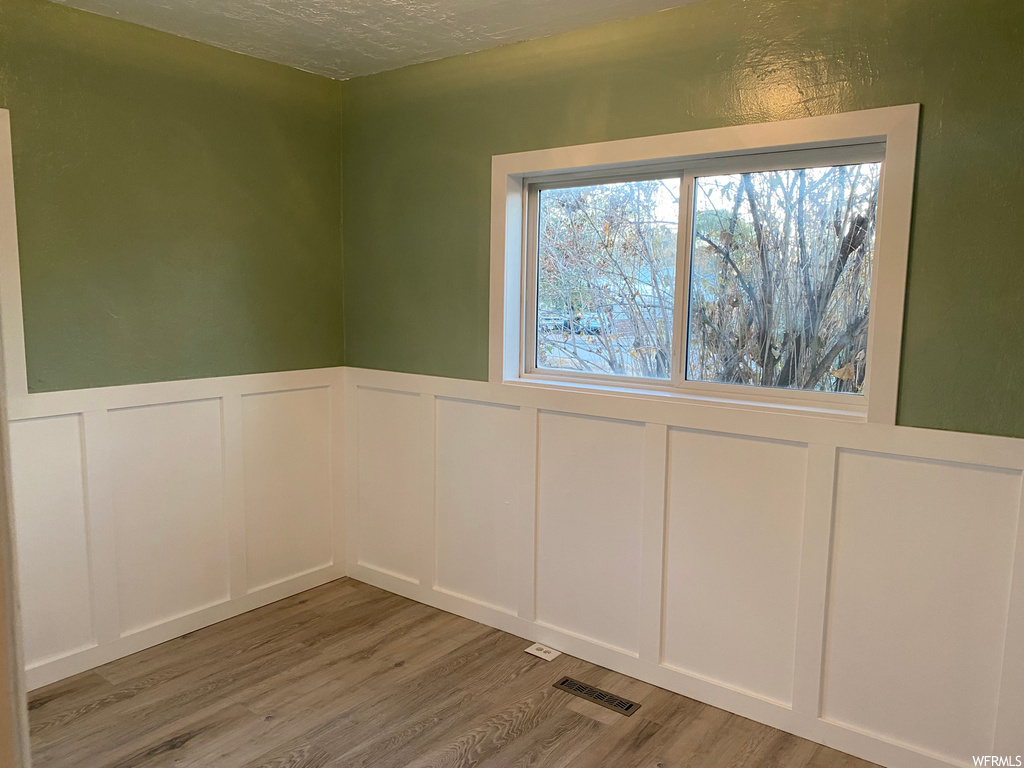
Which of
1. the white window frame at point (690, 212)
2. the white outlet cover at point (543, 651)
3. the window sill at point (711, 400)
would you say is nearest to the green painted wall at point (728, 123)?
the white window frame at point (690, 212)

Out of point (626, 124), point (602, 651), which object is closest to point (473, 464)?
point (602, 651)

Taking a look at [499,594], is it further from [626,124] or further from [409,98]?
[409,98]

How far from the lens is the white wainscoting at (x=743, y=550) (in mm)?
2074

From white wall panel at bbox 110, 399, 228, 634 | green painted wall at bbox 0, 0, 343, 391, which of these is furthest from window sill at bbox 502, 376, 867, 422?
white wall panel at bbox 110, 399, 228, 634

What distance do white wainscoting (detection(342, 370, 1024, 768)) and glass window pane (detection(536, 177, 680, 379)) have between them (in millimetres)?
235

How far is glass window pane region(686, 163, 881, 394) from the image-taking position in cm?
232

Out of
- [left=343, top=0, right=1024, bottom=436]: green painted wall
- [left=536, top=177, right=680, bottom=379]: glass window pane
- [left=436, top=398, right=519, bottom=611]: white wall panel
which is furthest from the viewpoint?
[left=436, top=398, right=519, bottom=611]: white wall panel

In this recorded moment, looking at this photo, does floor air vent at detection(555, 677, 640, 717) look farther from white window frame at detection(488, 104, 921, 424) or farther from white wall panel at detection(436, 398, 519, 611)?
white window frame at detection(488, 104, 921, 424)

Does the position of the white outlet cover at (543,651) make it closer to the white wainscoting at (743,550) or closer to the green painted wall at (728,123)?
the white wainscoting at (743,550)

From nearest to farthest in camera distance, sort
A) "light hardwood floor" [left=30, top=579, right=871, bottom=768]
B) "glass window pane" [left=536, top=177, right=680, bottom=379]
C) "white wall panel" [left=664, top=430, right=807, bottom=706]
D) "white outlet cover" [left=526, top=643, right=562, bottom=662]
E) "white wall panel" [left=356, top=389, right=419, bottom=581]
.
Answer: "light hardwood floor" [left=30, top=579, right=871, bottom=768]
"white wall panel" [left=664, top=430, right=807, bottom=706]
"glass window pane" [left=536, top=177, right=680, bottom=379]
"white outlet cover" [left=526, top=643, right=562, bottom=662]
"white wall panel" [left=356, top=389, right=419, bottom=581]

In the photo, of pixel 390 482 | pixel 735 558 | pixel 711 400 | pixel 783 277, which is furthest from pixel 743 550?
pixel 390 482

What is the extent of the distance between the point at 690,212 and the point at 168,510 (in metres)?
2.34

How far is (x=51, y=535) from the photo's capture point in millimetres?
2590

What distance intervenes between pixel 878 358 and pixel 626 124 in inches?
46.1
